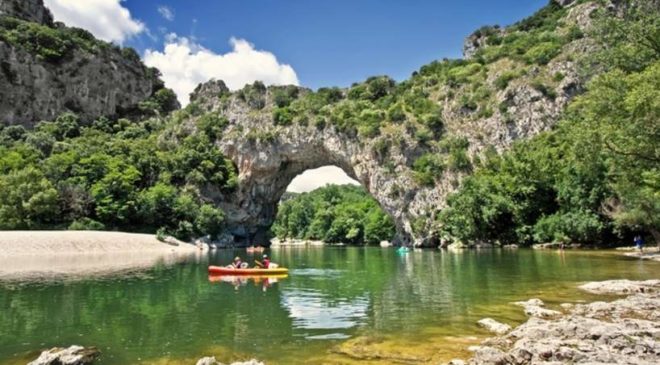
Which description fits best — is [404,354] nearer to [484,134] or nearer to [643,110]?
[643,110]

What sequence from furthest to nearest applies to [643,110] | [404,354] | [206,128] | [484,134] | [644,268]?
[206,128] → [484,134] → [644,268] → [643,110] → [404,354]

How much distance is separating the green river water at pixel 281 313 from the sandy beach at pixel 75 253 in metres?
6.95

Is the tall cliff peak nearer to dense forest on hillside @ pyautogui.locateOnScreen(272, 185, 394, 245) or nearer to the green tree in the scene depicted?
the green tree

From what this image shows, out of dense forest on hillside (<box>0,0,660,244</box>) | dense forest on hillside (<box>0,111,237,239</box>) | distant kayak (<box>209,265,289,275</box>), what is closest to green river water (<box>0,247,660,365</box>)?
distant kayak (<box>209,265,289,275</box>)

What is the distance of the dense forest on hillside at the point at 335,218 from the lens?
314ft

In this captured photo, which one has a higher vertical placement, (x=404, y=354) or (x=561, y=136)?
(x=561, y=136)

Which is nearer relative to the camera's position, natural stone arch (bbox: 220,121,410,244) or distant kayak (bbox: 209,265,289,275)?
distant kayak (bbox: 209,265,289,275)

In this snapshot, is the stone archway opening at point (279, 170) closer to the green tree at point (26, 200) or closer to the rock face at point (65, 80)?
the green tree at point (26, 200)

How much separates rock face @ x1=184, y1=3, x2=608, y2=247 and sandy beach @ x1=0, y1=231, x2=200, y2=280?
21157 millimetres

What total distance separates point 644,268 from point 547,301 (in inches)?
467

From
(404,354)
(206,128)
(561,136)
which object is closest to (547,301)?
(404,354)

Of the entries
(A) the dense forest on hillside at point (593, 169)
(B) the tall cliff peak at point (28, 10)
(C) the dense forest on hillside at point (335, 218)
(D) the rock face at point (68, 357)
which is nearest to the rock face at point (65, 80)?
(B) the tall cliff peak at point (28, 10)

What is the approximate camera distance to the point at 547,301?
15602 mm

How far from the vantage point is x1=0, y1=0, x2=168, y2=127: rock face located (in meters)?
77.5
